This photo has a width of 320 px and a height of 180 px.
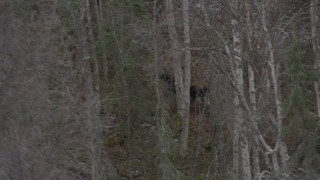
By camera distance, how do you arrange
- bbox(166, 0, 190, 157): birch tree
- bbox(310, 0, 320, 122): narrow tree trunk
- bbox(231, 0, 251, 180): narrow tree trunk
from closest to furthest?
bbox(231, 0, 251, 180): narrow tree trunk, bbox(310, 0, 320, 122): narrow tree trunk, bbox(166, 0, 190, 157): birch tree

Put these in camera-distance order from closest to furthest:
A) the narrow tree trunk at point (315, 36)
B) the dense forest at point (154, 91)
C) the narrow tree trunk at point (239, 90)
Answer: the dense forest at point (154, 91)
the narrow tree trunk at point (239, 90)
the narrow tree trunk at point (315, 36)

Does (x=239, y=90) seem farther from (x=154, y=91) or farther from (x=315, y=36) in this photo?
(x=154, y=91)

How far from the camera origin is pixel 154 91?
18.5m

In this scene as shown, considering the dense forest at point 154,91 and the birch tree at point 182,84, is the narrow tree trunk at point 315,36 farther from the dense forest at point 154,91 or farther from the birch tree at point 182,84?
the birch tree at point 182,84

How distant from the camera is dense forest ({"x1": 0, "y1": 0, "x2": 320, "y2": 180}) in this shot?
10.2 m

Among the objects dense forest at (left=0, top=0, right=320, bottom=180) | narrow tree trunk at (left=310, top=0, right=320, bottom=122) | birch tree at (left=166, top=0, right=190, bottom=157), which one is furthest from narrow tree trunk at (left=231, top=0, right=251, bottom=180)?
birch tree at (left=166, top=0, right=190, bottom=157)

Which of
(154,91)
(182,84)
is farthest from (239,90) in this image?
(182,84)

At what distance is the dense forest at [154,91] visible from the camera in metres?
10.2

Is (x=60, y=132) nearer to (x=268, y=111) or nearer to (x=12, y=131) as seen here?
(x=12, y=131)

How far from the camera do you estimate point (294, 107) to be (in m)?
11.2

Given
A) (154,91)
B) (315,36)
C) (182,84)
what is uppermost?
(315,36)

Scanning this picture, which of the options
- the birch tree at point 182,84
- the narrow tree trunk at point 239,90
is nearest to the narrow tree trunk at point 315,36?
the narrow tree trunk at point 239,90

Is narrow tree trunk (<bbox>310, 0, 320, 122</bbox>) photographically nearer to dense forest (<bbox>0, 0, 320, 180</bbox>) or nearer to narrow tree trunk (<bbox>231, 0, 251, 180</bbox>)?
dense forest (<bbox>0, 0, 320, 180</bbox>)

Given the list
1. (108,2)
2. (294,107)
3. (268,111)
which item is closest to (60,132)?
(294,107)
